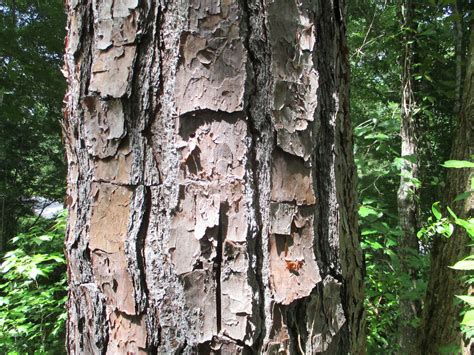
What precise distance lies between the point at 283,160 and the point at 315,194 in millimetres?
101

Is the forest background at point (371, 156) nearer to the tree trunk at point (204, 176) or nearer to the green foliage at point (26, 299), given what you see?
the green foliage at point (26, 299)

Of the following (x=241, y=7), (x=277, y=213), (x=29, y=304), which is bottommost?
(x=29, y=304)

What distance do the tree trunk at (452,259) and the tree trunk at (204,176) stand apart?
7.01ft

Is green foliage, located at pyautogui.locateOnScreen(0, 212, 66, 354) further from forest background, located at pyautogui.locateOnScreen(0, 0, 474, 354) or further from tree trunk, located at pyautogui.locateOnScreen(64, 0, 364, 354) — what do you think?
tree trunk, located at pyautogui.locateOnScreen(64, 0, 364, 354)

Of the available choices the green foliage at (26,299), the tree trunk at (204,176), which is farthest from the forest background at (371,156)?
the tree trunk at (204,176)

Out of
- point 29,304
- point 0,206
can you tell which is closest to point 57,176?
point 0,206

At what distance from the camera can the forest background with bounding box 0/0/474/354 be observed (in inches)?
115

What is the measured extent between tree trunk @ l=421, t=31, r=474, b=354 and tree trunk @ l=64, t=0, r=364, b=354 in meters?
2.14

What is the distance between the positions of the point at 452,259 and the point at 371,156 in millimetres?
2346

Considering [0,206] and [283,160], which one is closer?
[283,160]

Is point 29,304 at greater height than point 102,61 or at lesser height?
lesser

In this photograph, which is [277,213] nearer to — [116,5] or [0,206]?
[116,5]

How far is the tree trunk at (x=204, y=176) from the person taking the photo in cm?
73

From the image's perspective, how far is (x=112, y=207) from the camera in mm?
785
